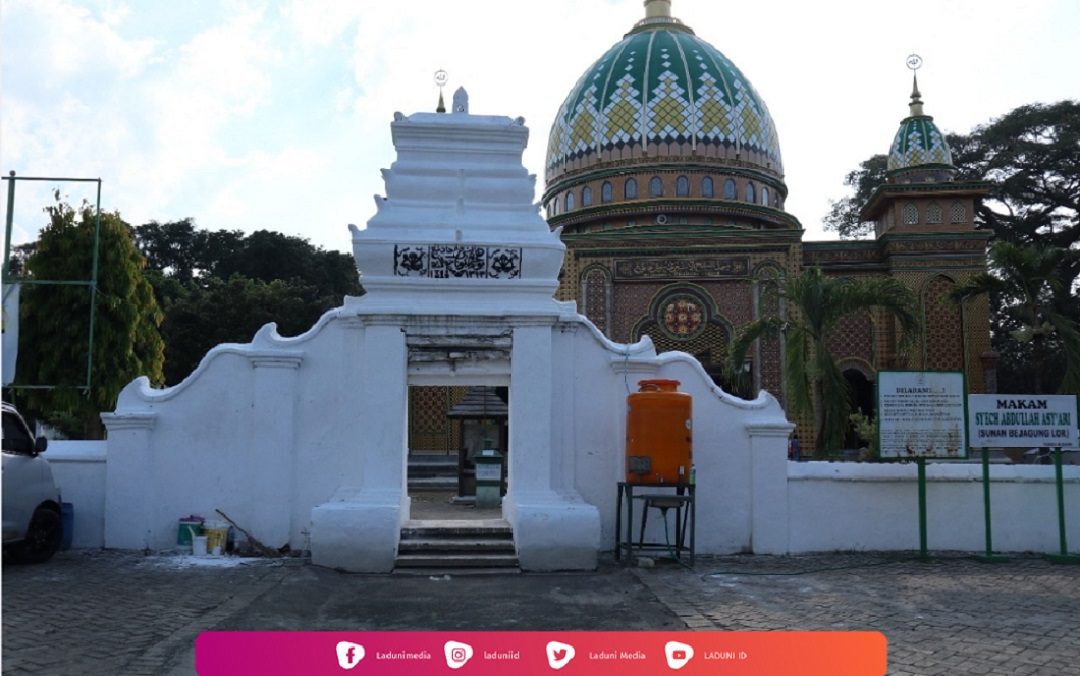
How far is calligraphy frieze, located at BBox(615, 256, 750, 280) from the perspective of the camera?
87.6 feet

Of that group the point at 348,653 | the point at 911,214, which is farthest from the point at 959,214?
the point at 348,653

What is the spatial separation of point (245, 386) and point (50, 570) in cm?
271

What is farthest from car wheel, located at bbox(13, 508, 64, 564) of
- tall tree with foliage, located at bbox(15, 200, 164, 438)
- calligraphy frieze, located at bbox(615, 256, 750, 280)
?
calligraphy frieze, located at bbox(615, 256, 750, 280)

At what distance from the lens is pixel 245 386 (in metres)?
10.9

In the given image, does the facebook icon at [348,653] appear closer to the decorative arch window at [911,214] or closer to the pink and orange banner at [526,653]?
the pink and orange banner at [526,653]

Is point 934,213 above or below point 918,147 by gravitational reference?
below

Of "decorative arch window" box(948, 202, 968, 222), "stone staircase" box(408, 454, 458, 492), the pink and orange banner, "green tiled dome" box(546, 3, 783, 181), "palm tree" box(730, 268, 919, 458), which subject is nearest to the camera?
the pink and orange banner

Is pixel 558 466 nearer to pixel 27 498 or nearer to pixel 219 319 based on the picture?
pixel 27 498

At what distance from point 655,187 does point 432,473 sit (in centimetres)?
1108

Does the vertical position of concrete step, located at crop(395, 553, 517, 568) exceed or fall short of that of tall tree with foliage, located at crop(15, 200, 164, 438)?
it falls short

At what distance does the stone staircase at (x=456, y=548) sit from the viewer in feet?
32.2

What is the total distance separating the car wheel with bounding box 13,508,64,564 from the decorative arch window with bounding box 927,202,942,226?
24.1 meters

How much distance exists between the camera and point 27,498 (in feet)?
31.8

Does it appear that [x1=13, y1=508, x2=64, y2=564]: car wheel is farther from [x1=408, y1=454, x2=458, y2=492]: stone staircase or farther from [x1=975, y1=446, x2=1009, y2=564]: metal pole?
[x1=408, y1=454, x2=458, y2=492]: stone staircase
